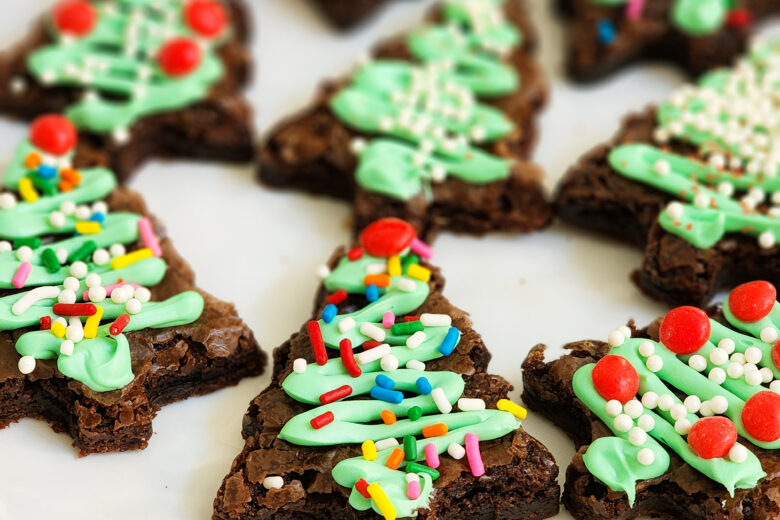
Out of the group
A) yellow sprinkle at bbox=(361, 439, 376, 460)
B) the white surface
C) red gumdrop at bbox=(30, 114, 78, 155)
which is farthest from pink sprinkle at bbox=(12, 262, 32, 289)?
yellow sprinkle at bbox=(361, 439, 376, 460)

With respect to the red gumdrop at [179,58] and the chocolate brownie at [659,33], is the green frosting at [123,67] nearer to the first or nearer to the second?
the red gumdrop at [179,58]

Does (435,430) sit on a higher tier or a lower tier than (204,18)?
lower

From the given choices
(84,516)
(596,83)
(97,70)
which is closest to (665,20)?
(596,83)

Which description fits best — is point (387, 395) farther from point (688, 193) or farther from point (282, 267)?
point (688, 193)

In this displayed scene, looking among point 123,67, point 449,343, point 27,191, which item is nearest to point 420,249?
point 449,343

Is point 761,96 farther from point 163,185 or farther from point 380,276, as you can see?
point 163,185

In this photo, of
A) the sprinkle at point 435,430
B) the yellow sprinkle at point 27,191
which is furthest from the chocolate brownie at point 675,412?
the yellow sprinkle at point 27,191
